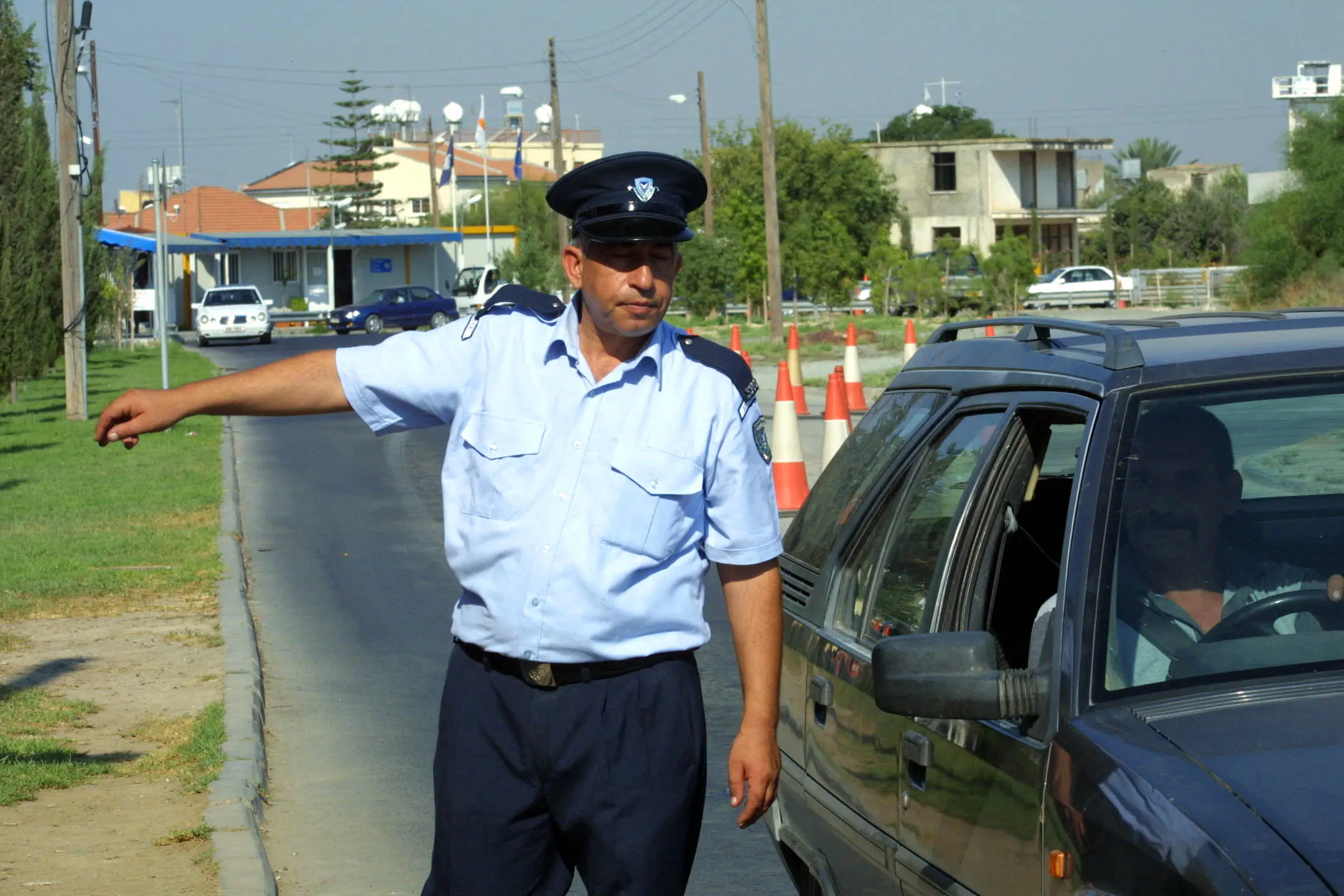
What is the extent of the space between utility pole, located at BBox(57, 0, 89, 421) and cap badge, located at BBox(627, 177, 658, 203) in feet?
69.3

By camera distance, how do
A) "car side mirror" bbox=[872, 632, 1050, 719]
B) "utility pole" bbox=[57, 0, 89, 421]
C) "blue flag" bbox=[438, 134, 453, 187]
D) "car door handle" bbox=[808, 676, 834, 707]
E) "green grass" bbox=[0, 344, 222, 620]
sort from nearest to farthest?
"car side mirror" bbox=[872, 632, 1050, 719] < "car door handle" bbox=[808, 676, 834, 707] < "green grass" bbox=[0, 344, 222, 620] < "utility pole" bbox=[57, 0, 89, 421] < "blue flag" bbox=[438, 134, 453, 187]

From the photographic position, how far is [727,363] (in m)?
3.36

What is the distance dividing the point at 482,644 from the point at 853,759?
3.18ft

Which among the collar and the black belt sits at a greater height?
the collar

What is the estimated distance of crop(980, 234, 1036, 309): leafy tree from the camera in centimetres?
4112

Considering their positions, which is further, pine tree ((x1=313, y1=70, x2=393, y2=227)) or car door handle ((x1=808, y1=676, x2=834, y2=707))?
pine tree ((x1=313, y1=70, x2=393, y2=227))

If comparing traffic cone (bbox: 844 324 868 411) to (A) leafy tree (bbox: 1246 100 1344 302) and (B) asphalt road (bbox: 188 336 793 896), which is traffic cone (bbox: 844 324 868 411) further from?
(A) leafy tree (bbox: 1246 100 1344 302)

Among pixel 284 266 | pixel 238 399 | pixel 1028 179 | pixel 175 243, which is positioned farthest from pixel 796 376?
pixel 1028 179

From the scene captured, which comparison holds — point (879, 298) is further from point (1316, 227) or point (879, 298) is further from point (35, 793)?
point (35, 793)

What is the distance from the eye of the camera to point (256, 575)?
1120 centimetres

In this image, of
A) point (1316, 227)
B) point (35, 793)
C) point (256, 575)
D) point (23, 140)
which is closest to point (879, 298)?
point (1316, 227)

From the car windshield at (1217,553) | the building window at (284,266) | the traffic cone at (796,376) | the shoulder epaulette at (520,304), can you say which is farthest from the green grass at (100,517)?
the building window at (284,266)

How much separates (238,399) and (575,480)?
0.69 meters

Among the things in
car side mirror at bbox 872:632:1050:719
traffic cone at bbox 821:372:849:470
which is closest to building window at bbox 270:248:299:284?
traffic cone at bbox 821:372:849:470
